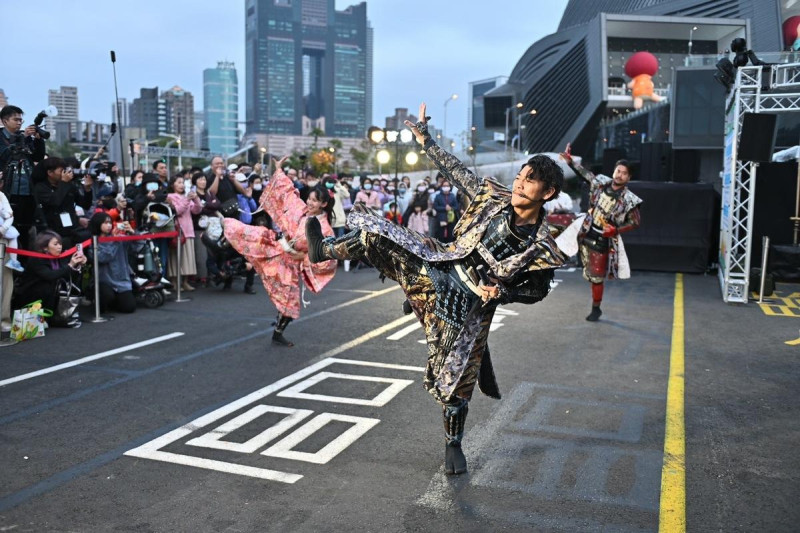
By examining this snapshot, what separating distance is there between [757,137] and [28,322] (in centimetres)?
1036

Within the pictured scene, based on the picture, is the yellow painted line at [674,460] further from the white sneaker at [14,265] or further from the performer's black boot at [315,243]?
the white sneaker at [14,265]

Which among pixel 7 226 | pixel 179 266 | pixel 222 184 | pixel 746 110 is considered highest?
pixel 746 110

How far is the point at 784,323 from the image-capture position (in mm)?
9336

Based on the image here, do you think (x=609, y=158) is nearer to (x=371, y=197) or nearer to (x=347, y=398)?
(x=371, y=197)

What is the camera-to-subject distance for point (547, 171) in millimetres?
3877

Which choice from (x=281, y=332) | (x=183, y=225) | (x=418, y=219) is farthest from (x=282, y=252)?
(x=418, y=219)

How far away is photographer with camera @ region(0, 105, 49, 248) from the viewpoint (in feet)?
28.4

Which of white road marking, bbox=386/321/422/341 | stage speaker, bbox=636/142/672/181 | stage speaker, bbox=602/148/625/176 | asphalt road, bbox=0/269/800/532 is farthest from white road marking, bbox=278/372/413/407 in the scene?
stage speaker, bbox=636/142/672/181

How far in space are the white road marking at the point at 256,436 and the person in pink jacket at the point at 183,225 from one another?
610cm

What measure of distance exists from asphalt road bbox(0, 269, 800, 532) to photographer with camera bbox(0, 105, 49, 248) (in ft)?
5.92

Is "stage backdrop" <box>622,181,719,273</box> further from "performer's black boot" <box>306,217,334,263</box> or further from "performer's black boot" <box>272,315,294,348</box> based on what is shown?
"performer's black boot" <box>306,217,334,263</box>

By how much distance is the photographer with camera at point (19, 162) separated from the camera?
8664 millimetres

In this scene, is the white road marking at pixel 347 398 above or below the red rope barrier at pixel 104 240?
below

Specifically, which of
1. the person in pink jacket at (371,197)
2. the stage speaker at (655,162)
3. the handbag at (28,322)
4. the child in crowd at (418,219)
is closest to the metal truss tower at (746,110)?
the child in crowd at (418,219)
